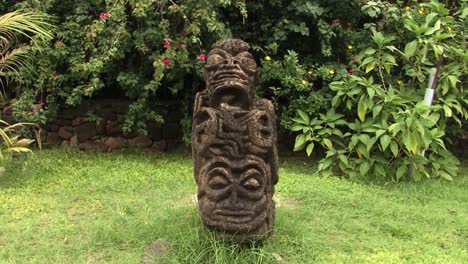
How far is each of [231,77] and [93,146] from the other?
3724 millimetres

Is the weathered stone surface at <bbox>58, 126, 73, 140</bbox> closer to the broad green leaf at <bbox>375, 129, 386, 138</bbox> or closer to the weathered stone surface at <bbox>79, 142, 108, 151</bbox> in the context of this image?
the weathered stone surface at <bbox>79, 142, 108, 151</bbox>

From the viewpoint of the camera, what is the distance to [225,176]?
3330mm

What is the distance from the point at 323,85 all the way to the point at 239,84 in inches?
120

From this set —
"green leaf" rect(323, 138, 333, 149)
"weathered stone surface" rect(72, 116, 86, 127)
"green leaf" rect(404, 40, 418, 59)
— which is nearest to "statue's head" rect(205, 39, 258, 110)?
"green leaf" rect(323, 138, 333, 149)

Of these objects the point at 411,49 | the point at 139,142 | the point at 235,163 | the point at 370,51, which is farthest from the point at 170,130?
the point at 235,163

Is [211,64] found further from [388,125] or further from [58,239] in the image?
[388,125]

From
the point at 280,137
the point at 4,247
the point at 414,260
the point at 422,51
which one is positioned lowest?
the point at 4,247

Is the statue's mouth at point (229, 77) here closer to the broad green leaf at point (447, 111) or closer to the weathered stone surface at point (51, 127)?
the broad green leaf at point (447, 111)

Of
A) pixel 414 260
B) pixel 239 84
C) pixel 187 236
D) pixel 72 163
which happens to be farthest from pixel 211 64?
pixel 72 163

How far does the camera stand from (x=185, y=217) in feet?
13.0

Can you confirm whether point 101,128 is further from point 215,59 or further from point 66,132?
point 215,59

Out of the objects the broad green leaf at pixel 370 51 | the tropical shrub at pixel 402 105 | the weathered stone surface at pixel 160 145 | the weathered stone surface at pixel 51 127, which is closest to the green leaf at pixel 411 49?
the tropical shrub at pixel 402 105

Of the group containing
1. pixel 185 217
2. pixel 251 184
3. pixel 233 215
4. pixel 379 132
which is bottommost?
pixel 185 217

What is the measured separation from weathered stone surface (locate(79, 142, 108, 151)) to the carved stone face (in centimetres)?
370
